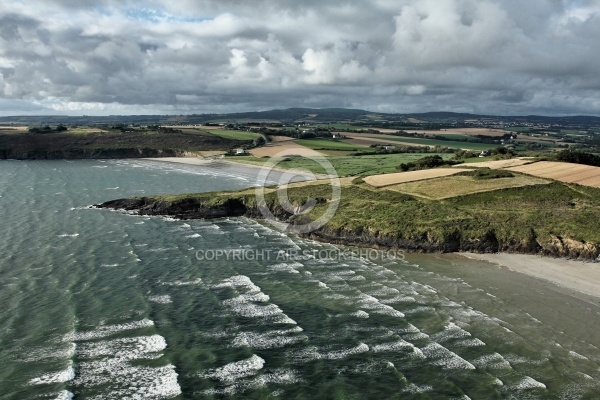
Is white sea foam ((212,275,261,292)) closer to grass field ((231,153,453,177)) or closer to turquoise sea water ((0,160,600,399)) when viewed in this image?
turquoise sea water ((0,160,600,399))

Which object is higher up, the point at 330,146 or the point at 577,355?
the point at 330,146

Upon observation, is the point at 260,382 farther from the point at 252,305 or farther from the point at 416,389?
the point at 252,305

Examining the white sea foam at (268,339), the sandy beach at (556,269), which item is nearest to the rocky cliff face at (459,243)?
the sandy beach at (556,269)

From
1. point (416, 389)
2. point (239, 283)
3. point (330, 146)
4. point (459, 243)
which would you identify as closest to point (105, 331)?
point (239, 283)

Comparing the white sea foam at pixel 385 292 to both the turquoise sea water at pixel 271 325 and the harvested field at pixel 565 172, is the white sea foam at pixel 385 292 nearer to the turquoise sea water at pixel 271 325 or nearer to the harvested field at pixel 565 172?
the turquoise sea water at pixel 271 325

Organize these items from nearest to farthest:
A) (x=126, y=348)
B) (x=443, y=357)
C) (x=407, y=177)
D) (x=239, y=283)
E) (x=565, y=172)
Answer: (x=126, y=348)
(x=443, y=357)
(x=239, y=283)
(x=565, y=172)
(x=407, y=177)

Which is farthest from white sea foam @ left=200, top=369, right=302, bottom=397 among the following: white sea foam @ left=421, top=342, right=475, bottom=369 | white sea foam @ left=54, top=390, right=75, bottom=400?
white sea foam @ left=421, top=342, right=475, bottom=369
